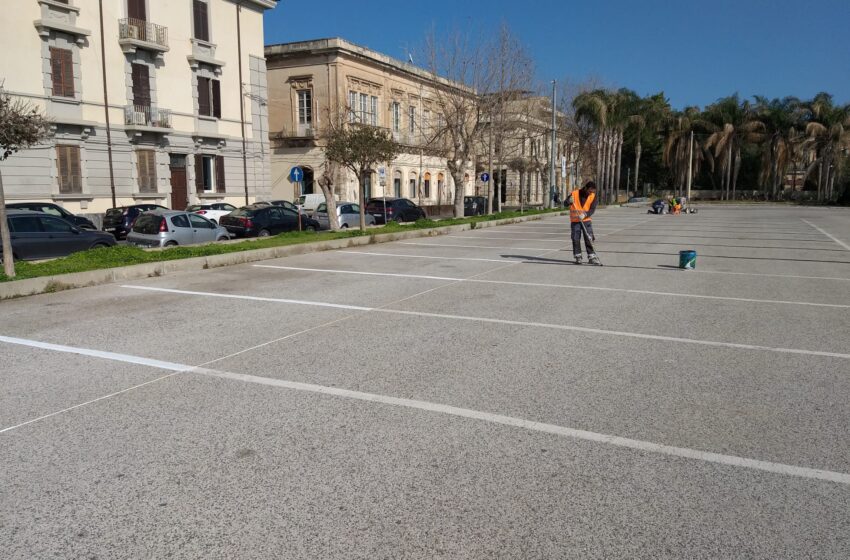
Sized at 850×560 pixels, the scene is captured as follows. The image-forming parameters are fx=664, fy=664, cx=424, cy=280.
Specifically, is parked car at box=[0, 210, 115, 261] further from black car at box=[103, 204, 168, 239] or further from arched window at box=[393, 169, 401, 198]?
arched window at box=[393, 169, 401, 198]

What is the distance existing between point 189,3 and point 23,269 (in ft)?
80.2

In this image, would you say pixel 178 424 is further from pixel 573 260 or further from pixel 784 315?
pixel 573 260

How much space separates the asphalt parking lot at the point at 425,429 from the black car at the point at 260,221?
41.7 ft

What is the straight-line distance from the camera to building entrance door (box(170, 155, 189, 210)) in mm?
32062

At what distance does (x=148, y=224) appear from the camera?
723 inches

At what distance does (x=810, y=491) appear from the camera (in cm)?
384

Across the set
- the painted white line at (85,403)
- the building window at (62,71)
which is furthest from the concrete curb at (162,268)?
the building window at (62,71)

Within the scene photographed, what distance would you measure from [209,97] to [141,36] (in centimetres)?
479

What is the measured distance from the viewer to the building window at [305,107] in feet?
141

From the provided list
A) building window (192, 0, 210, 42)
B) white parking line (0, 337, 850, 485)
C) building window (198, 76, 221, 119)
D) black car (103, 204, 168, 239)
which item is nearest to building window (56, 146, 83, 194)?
black car (103, 204, 168, 239)

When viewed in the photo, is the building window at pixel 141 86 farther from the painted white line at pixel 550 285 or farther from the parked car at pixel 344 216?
the painted white line at pixel 550 285

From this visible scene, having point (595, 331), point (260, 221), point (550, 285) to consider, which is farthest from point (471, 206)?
point (595, 331)

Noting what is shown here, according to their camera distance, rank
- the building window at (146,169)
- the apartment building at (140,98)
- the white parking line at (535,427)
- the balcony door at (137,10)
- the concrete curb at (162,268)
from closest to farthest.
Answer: the white parking line at (535,427) → the concrete curb at (162,268) → the apartment building at (140,98) → the balcony door at (137,10) → the building window at (146,169)

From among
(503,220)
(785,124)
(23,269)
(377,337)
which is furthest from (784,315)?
(785,124)
